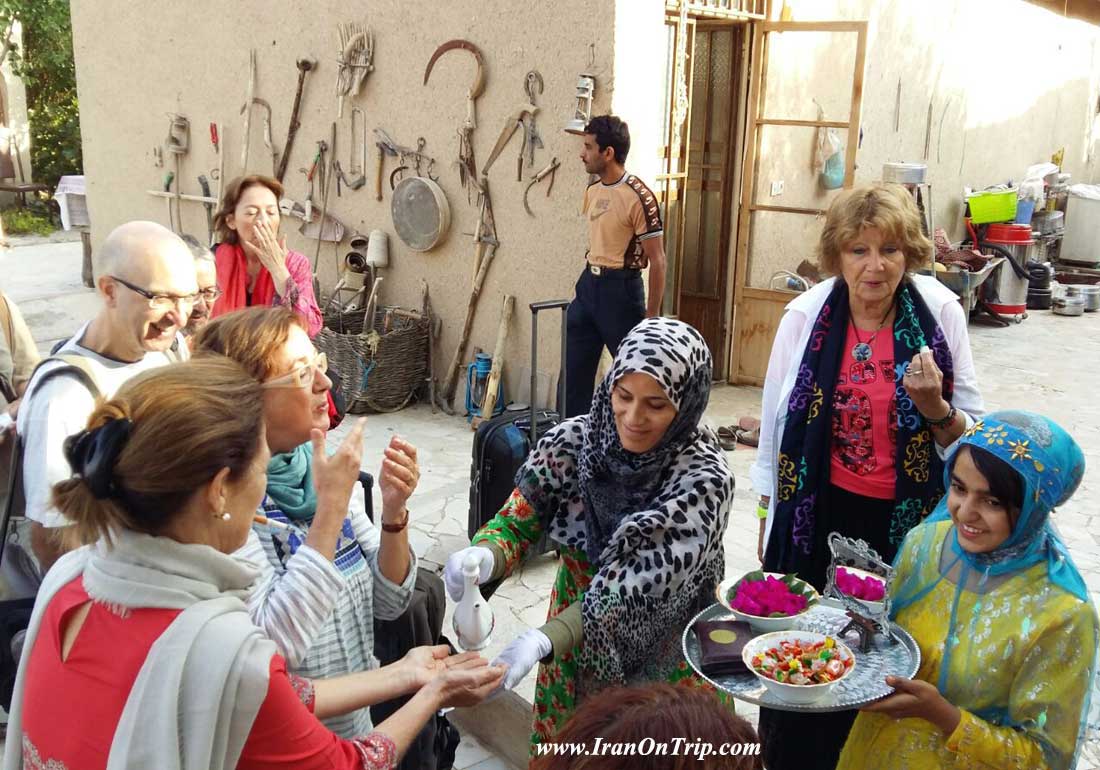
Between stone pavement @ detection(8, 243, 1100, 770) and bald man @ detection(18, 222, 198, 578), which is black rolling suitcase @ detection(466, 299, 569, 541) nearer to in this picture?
stone pavement @ detection(8, 243, 1100, 770)

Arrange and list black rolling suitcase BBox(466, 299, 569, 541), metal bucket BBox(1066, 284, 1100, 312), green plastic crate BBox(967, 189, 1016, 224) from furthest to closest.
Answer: metal bucket BBox(1066, 284, 1100, 312) < green plastic crate BBox(967, 189, 1016, 224) < black rolling suitcase BBox(466, 299, 569, 541)

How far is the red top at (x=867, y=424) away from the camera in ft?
8.56

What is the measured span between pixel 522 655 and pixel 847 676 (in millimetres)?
646

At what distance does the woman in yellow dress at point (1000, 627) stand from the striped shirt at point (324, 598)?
3.45ft

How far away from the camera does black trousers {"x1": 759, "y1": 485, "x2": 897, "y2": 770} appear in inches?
96.8

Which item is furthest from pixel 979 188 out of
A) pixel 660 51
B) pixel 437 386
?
Answer: pixel 437 386

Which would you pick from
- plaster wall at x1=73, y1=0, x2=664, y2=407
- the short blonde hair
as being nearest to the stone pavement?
plaster wall at x1=73, y1=0, x2=664, y2=407

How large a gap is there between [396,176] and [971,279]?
567 centimetres

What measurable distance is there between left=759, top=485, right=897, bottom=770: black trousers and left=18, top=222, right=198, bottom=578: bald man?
189 cm

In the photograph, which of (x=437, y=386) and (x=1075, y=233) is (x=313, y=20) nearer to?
(x=437, y=386)

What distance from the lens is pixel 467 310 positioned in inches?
274

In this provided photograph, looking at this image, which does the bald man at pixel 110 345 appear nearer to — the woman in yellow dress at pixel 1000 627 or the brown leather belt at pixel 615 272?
the woman in yellow dress at pixel 1000 627

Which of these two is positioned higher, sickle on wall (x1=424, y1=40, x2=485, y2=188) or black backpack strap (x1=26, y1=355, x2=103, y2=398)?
sickle on wall (x1=424, y1=40, x2=485, y2=188)

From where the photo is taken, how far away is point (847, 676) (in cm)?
189
